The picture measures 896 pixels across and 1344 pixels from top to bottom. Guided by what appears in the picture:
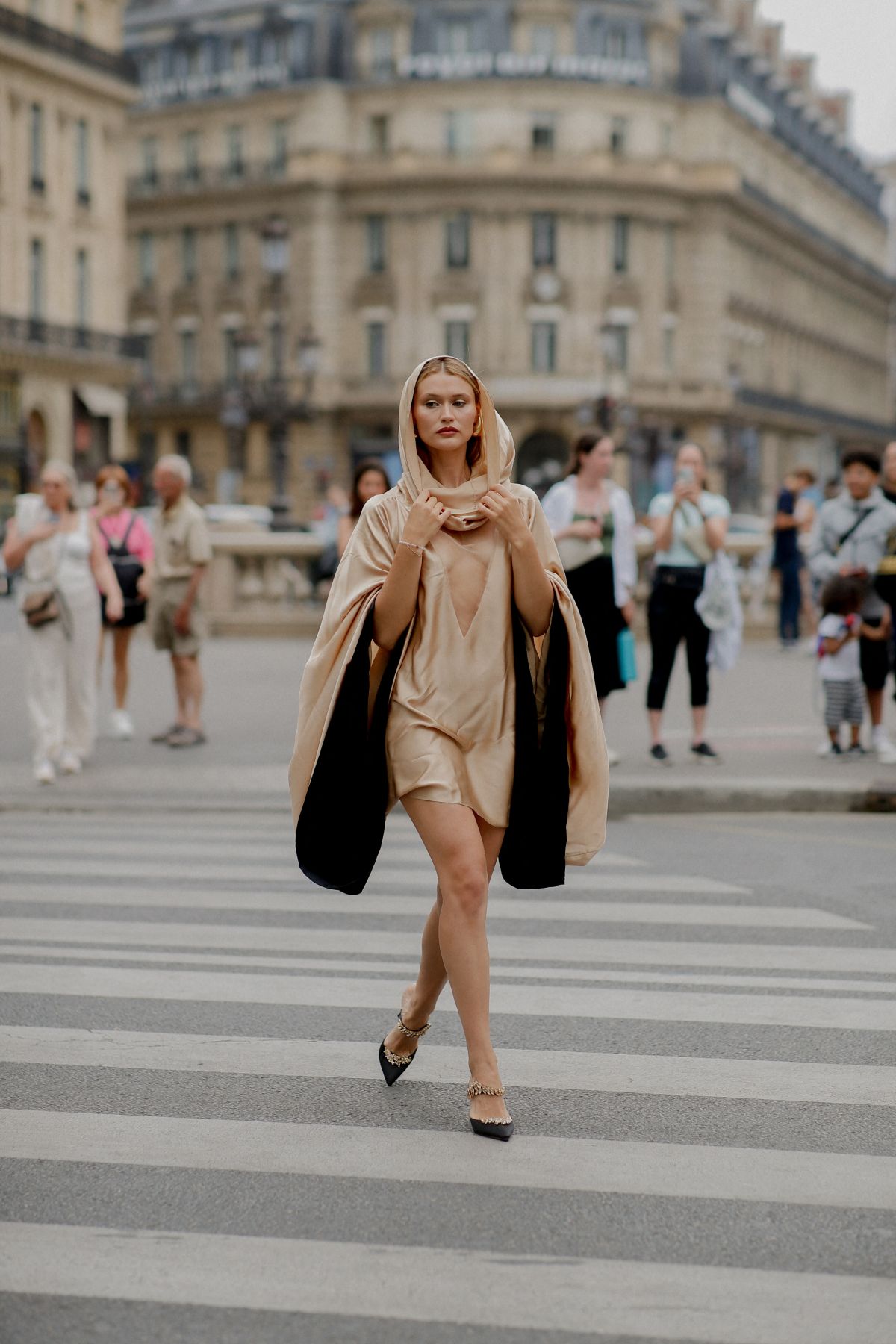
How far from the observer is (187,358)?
74.1 metres

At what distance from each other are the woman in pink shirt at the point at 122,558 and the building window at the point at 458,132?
55917 millimetres

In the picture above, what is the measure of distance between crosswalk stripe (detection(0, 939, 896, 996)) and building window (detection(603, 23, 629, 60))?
6517cm

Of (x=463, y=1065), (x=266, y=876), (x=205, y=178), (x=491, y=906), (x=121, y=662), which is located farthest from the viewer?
(x=205, y=178)

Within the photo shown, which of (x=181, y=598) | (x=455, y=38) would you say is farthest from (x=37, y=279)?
(x=181, y=598)

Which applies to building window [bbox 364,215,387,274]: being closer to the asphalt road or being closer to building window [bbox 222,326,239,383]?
building window [bbox 222,326,239,383]

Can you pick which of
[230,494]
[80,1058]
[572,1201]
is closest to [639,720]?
[80,1058]

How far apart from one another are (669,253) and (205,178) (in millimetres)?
16884

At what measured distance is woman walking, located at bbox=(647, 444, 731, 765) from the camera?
12070mm

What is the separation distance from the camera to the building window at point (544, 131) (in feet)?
223

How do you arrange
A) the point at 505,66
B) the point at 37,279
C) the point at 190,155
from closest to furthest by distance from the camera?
the point at 37,279
the point at 505,66
the point at 190,155

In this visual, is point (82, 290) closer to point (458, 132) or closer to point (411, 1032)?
point (458, 132)

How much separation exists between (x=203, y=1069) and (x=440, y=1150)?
0.96 meters

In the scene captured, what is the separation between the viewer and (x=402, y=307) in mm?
68750

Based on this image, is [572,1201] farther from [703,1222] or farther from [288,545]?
[288,545]
